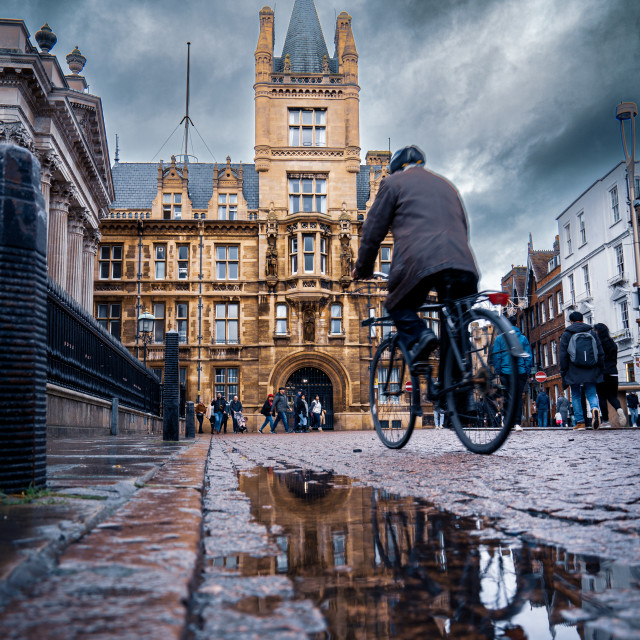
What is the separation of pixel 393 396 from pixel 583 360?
5.19m

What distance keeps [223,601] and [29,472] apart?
4.34 feet

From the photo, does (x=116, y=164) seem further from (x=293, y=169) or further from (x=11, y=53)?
(x=11, y=53)

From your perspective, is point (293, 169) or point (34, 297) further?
point (293, 169)

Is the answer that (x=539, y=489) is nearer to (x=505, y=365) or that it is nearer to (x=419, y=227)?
(x=505, y=365)

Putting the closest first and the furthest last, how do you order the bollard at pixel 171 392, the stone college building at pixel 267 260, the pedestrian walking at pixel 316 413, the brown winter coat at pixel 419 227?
the brown winter coat at pixel 419 227
the bollard at pixel 171 392
the pedestrian walking at pixel 316 413
the stone college building at pixel 267 260

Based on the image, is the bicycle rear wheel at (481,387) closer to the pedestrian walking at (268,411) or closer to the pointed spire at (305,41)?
the pedestrian walking at (268,411)

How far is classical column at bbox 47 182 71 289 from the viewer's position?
21.4 m

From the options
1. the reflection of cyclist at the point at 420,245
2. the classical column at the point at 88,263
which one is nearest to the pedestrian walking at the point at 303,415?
the classical column at the point at 88,263

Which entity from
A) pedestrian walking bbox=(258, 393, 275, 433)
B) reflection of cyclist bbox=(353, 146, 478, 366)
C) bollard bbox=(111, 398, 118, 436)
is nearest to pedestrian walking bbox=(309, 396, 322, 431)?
pedestrian walking bbox=(258, 393, 275, 433)

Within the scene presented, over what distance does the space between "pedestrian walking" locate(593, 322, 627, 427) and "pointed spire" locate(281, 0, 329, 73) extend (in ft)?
100

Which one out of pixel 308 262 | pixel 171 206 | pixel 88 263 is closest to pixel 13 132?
pixel 88 263

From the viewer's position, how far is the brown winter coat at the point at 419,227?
15.0ft

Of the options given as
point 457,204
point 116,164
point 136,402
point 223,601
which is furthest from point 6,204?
point 116,164

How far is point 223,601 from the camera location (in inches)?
44.8
